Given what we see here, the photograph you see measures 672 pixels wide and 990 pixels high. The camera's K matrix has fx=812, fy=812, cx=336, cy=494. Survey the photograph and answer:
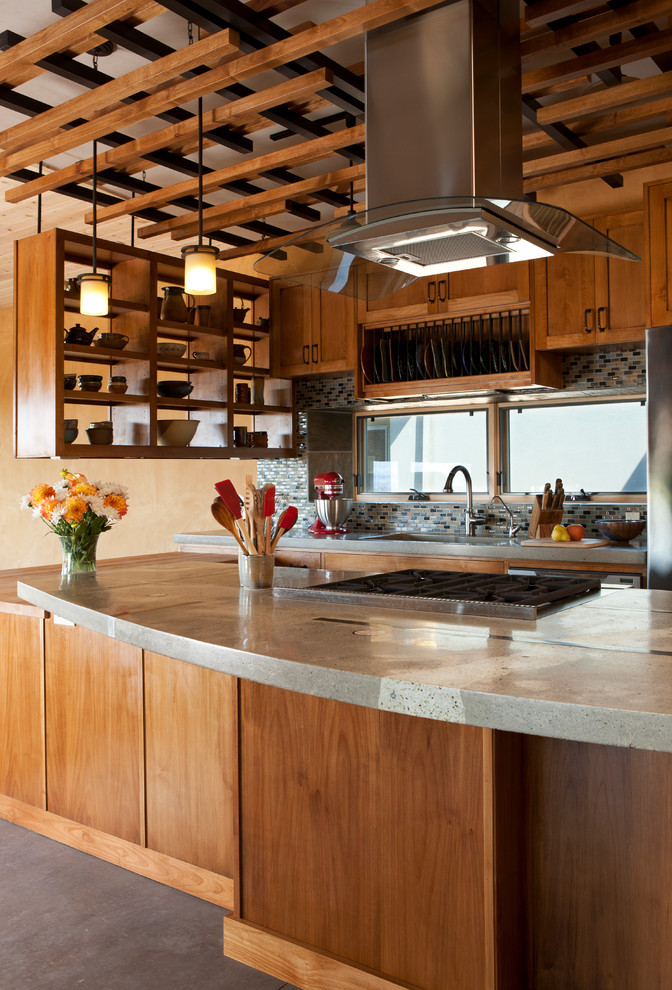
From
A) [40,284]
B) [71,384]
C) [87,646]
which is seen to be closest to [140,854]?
[87,646]

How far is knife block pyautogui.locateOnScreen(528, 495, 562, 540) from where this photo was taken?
4312mm

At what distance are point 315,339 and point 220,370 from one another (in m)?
0.66

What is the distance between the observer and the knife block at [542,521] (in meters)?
4.31

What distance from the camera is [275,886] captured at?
200 cm

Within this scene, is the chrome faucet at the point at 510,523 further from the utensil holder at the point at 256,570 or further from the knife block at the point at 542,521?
the utensil holder at the point at 256,570

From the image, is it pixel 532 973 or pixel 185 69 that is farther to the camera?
pixel 185 69

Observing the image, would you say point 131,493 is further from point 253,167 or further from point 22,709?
point 22,709

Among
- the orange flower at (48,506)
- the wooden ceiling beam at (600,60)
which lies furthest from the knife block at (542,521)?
the orange flower at (48,506)

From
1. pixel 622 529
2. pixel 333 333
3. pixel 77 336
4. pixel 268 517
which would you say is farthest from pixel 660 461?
pixel 77 336

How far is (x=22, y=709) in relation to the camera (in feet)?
10.3

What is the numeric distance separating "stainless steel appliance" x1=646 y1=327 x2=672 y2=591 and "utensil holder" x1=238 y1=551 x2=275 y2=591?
1.98m

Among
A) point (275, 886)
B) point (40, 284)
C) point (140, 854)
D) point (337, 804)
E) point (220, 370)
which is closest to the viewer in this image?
point (337, 804)

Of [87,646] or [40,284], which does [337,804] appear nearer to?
[87,646]

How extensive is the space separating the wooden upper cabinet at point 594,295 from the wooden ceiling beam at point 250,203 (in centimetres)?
113
